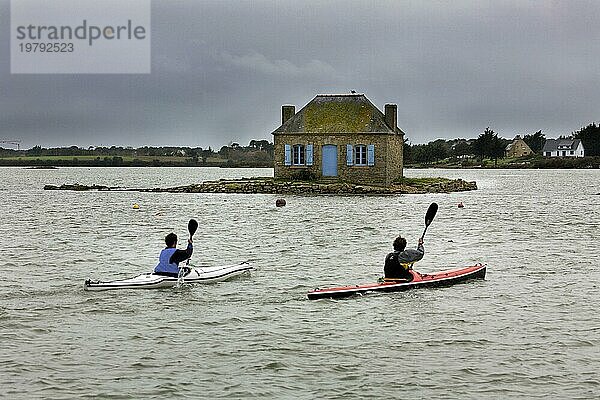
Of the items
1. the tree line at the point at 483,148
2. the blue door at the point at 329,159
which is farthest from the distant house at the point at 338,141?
the tree line at the point at 483,148

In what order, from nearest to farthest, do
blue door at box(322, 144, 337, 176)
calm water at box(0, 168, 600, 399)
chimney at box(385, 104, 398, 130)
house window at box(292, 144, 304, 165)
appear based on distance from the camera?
calm water at box(0, 168, 600, 399) → blue door at box(322, 144, 337, 176) → house window at box(292, 144, 304, 165) → chimney at box(385, 104, 398, 130)

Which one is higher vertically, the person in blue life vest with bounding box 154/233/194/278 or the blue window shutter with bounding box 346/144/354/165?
the blue window shutter with bounding box 346/144/354/165

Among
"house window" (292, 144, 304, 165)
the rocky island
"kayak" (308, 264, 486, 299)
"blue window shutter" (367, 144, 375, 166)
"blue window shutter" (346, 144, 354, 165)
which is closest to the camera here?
"kayak" (308, 264, 486, 299)

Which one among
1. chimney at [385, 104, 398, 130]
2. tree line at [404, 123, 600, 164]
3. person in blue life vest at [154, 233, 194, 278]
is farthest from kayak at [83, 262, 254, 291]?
tree line at [404, 123, 600, 164]

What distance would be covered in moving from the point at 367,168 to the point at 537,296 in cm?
3572

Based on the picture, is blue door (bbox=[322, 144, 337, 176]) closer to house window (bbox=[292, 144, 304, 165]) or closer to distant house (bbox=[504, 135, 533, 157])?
house window (bbox=[292, 144, 304, 165])

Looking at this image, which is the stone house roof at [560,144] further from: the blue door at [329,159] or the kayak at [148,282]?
the kayak at [148,282]

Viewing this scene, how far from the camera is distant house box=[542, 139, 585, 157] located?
161 m

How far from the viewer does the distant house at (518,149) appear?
186m

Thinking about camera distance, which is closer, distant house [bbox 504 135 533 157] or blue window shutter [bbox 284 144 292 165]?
blue window shutter [bbox 284 144 292 165]

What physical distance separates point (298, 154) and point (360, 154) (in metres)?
4.02

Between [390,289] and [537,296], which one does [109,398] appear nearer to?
[390,289]

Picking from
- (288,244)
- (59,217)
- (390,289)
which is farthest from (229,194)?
(390,289)

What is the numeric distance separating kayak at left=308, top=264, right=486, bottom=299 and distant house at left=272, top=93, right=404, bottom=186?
33418mm
